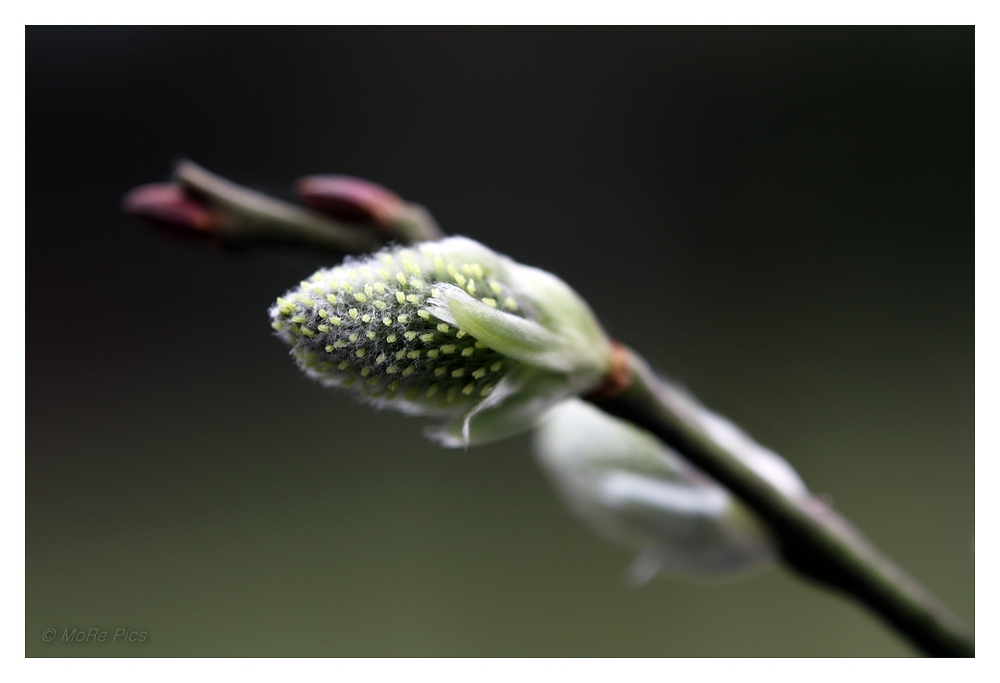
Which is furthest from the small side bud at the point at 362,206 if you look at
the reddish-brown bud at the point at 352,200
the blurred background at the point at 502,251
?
the blurred background at the point at 502,251

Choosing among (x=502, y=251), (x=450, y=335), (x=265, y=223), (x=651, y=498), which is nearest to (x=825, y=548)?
(x=651, y=498)

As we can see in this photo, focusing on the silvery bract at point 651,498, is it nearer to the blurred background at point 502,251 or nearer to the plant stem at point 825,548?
the plant stem at point 825,548

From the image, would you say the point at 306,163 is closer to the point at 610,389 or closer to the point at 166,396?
the point at 166,396

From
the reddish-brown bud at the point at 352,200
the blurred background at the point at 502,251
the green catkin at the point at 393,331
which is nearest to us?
the green catkin at the point at 393,331

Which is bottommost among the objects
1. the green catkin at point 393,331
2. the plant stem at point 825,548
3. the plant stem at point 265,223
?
the plant stem at point 825,548

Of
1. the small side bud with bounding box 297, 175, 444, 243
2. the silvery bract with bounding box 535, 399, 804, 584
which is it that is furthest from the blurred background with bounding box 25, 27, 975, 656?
the small side bud with bounding box 297, 175, 444, 243

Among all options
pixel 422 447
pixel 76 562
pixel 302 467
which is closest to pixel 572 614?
pixel 422 447
